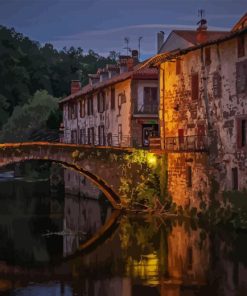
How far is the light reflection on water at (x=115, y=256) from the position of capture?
93.0 ft

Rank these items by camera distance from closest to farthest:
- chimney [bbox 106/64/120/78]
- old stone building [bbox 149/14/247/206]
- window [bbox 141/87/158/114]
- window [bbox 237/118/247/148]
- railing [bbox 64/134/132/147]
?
window [bbox 237/118/247/148] < old stone building [bbox 149/14/247/206] < window [bbox 141/87/158/114] < railing [bbox 64/134/132/147] < chimney [bbox 106/64/120/78]

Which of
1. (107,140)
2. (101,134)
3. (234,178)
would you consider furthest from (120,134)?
(234,178)

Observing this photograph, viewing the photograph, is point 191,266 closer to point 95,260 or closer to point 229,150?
point 95,260

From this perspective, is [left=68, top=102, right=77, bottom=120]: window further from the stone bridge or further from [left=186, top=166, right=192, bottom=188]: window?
[left=186, top=166, right=192, bottom=188]: window

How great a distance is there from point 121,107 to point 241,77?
59.7 feet

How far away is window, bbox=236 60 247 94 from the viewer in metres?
42.1

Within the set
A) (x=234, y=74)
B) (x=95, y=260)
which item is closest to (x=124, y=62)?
→ (x=234, y=74)

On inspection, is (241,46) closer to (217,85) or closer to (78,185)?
(217,85)

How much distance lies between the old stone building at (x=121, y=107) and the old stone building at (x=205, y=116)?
4.82m

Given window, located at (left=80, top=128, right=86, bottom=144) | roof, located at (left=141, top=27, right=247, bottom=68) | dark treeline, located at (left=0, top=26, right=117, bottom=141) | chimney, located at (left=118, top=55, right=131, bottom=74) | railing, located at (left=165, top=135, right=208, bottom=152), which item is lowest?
railing, located at (left=165, top=135, right=208, bottom=152)

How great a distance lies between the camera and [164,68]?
5162 cm

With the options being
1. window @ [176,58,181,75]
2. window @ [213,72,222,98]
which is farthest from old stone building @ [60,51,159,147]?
window @ [213,72,222,98]

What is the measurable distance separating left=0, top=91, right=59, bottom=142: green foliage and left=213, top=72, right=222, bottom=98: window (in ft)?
179

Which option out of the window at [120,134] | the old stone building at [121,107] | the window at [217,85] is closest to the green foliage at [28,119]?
the old stone building at [121,107]
